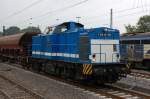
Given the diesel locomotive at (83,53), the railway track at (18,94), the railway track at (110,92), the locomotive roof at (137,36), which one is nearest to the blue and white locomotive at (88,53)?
the diesel locomotive at (83,53)

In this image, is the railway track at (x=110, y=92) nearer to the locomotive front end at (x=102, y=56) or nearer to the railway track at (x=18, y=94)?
the locomotive front end at (x=102, y=56)

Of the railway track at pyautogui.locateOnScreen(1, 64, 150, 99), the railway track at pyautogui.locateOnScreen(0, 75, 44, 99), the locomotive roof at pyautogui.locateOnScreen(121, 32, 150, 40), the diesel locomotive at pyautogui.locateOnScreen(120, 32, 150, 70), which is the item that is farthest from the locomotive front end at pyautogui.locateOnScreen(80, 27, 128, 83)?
the locomotive roof at pyautogui.locateOnScreen(121, 32, 150, 40)

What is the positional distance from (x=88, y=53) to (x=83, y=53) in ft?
1.47

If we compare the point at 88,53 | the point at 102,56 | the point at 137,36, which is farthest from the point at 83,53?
the point at 137,36

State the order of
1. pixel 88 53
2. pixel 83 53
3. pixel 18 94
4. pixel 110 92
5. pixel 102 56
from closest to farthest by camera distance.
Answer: pixel 18 94
pixel 110 92
pixel 88 53
pixel 102 56
pixel 83 53

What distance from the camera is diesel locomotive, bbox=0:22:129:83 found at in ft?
49.7

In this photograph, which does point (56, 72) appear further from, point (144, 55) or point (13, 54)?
point (13, 54)

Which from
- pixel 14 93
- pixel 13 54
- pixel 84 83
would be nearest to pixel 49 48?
pixel 84 83

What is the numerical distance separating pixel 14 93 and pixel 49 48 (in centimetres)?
662

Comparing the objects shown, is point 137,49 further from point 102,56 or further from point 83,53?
point 83,53

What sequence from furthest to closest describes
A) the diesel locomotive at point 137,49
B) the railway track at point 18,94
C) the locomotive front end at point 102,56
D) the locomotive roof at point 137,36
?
the diesel locomotive at point 137,49 < the locomotive roof at point 137,36 < the locomotive front end at point 102,56 < the railway track at point 18,94

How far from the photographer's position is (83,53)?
1569 cm

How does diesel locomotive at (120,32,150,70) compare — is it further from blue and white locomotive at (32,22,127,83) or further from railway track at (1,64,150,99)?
railway track at (1,64,150,99)

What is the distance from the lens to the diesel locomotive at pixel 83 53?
15.1 meters
